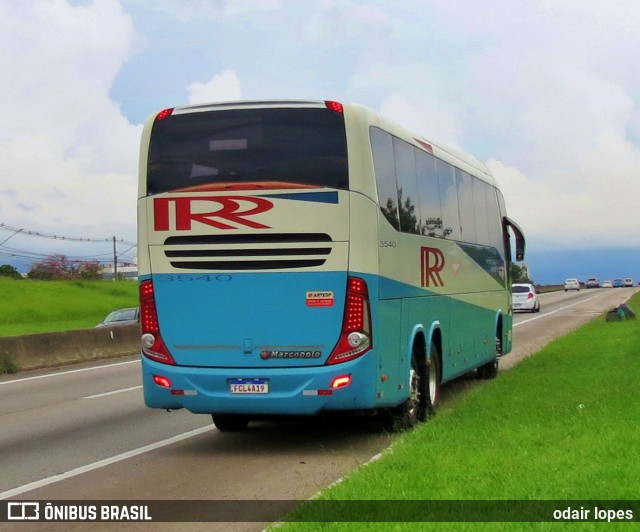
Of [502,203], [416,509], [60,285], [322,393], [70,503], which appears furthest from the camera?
[60,285]

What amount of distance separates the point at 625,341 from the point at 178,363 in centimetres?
1583

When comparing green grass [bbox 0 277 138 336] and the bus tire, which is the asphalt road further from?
green grass [bbox 0 277 138 336]

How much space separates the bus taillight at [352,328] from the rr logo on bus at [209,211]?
1078mm

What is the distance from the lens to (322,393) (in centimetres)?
1041

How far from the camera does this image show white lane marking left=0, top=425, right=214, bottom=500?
29.6ft

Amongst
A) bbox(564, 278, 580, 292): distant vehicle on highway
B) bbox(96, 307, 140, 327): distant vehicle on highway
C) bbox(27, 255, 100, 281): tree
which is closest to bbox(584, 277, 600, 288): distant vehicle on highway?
bbox(564, 278, 580, 292): distant vehicle on highway

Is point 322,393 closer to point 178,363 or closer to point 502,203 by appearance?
point 178,363

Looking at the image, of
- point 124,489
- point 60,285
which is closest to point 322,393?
point 124,489

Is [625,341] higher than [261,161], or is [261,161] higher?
[261,161]

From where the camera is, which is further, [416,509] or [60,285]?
[60,285]

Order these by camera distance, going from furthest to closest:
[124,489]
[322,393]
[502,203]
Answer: [502,203], [322,393], [124,489]

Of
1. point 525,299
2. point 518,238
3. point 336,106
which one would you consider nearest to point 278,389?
point 336,106

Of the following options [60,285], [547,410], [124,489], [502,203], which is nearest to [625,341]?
[502,203]

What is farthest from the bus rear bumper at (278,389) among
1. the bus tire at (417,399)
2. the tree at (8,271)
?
the tree at (8,271)
